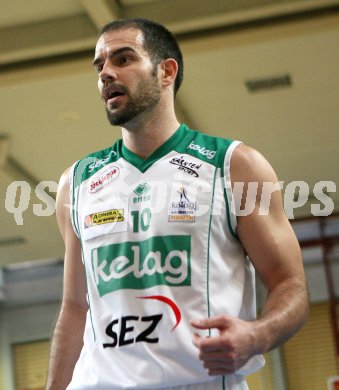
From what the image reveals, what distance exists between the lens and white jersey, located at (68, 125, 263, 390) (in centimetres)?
217

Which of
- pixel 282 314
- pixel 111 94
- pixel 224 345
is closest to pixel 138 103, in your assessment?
pixel 111 94

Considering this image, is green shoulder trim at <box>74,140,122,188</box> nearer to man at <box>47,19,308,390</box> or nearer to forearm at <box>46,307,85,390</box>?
man at <box>47,19,308,390</box>

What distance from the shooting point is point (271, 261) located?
87.9 inches

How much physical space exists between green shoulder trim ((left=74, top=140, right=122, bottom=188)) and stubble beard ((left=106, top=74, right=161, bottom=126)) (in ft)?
0.56

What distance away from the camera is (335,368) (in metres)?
15.4

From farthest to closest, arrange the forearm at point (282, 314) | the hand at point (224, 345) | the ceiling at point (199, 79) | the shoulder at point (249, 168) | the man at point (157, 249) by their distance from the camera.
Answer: the ceiling at point (199, 79) → the shoulder at point (249, 168) → the man at point (157, 249) → the forearm at point (282, 314) → the hand at point (224, 345)

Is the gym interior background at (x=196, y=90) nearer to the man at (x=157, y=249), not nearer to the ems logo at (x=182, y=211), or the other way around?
the man at (x=157, y=249)

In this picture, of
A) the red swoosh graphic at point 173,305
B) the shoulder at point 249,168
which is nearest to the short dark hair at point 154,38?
the shoulder at point 249,168

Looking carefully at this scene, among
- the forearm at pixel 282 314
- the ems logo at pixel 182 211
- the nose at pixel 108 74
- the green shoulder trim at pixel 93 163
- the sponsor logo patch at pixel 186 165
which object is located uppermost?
the nose at pixel 108 74

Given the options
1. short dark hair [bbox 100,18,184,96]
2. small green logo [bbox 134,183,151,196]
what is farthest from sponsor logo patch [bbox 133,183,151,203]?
short dark hair [bbox 100,18,184,96]

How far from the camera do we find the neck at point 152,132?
243cm

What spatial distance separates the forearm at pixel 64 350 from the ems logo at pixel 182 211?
1.38 ft

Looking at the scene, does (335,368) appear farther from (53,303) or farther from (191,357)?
(191,357)

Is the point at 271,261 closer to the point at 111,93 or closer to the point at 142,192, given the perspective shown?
the point at 142,192
